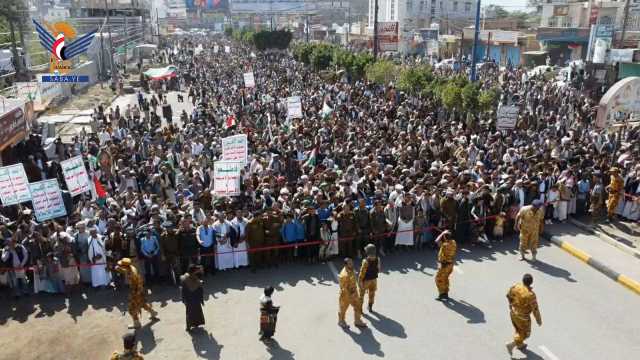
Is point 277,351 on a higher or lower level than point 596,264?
lower

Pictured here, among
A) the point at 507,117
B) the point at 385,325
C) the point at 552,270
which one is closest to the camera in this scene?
the point at 385,325

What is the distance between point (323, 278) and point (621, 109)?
12487mm

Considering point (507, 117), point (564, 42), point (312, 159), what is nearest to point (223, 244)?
point (312, 159)

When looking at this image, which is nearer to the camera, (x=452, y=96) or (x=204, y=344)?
(x=204, y=344)

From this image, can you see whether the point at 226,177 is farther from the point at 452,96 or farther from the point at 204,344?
the point at 452,96

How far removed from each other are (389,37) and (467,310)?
129ft

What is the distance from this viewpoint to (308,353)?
823 cm

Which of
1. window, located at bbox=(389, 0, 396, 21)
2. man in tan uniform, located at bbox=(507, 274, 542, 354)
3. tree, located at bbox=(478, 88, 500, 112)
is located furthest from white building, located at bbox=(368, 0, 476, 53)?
man in tan uniform, located at bbox=(507, 274, 542, 354)

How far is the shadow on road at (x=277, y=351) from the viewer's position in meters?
8.14

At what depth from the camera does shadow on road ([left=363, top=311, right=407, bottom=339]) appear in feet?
28.6

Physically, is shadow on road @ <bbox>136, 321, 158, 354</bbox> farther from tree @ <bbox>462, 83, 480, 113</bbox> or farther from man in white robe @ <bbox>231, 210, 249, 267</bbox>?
tree @ <bbox>462, 83, 480, 113</bbox>

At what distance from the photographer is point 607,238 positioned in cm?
1237

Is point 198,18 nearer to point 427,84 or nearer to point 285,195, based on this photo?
point 427,84

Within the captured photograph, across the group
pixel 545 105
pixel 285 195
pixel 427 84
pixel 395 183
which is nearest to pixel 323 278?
pixel 285 195
